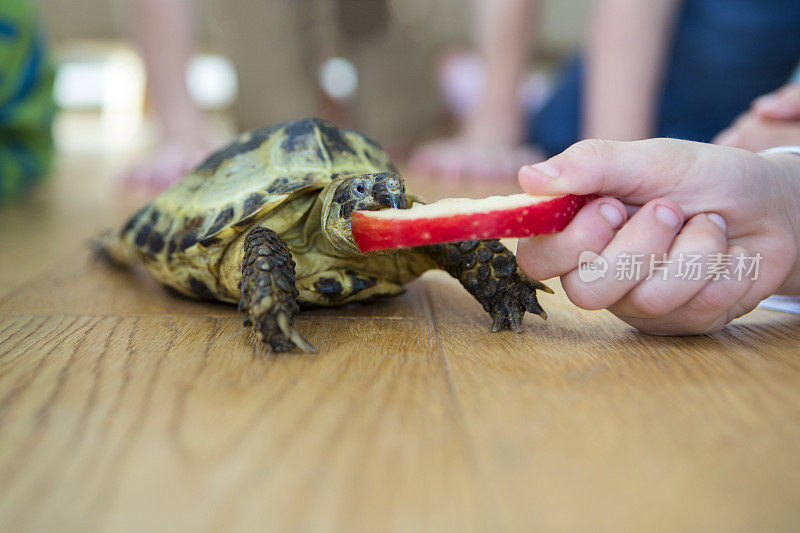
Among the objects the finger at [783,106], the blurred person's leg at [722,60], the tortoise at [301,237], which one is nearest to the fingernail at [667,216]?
the tortoise at [301,237]

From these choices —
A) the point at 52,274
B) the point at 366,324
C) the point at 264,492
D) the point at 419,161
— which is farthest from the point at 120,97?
the point at 264,492

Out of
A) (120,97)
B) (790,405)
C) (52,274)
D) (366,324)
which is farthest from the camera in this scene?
(120,97)

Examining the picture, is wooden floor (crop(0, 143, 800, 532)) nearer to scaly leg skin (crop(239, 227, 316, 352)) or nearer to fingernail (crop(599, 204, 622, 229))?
scaly leg skin (crop(239, 227, 316, 352))

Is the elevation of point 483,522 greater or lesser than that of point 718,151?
lesser

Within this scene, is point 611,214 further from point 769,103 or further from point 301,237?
point 769,103

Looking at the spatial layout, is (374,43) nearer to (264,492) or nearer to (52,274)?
(52,274)

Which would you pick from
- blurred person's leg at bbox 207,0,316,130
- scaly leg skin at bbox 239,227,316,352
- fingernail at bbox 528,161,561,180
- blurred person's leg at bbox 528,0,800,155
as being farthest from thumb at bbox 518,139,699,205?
blurred person's leg at bbox 207,0,316,130

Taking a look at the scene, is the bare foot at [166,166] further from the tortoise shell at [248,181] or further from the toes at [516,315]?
the toes at [516,315]
